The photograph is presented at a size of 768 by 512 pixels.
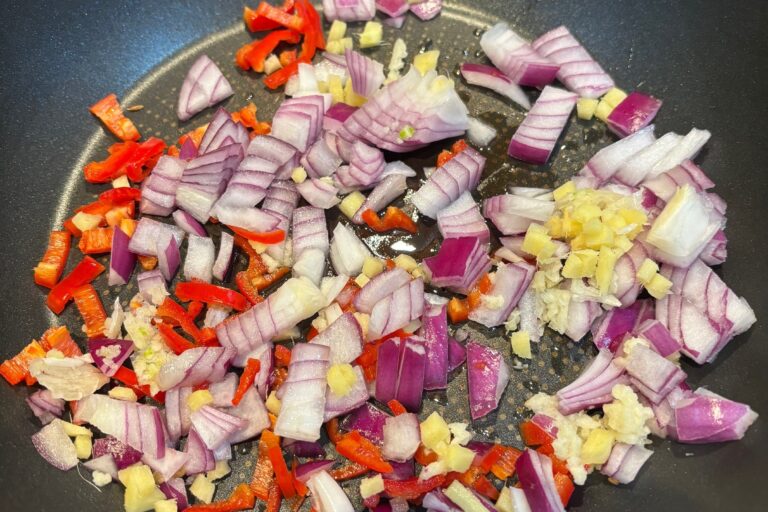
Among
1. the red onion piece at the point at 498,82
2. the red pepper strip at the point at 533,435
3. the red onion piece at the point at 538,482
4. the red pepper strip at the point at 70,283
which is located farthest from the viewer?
the red onion piece at the point at 498,82

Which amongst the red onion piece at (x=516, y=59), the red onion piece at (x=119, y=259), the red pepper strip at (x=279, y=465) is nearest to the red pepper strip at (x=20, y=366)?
the red onion piece at (x=119, y=259)

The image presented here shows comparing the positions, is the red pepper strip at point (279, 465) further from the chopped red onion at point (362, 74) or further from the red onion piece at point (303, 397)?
the chopped red onion at point (362, 74)

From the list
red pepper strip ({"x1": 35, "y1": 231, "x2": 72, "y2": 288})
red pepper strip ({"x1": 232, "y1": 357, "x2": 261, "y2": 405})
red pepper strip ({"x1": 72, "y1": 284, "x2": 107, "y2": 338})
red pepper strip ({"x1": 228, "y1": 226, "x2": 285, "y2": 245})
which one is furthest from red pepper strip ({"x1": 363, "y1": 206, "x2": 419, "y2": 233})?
red pepper strip ({"x1": 35, "y1": 231, "x2": 72, "y2": 288})

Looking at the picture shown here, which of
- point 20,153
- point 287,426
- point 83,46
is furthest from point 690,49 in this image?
point 20,153

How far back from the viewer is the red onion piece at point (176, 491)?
1720 millimetres

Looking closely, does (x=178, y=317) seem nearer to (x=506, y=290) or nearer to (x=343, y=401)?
(x=343, y=401)

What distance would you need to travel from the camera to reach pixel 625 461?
5.61 feet

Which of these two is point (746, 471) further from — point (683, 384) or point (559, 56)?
point (559, 56)

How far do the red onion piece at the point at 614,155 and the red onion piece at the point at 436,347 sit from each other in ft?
2.29

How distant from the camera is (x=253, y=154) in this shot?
206cm

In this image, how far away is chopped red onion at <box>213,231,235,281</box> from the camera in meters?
1.97

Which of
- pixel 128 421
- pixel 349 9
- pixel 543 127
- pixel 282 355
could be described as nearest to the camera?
pixel 128 421

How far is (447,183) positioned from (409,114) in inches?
10.4

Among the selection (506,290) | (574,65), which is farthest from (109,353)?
(574,65)
